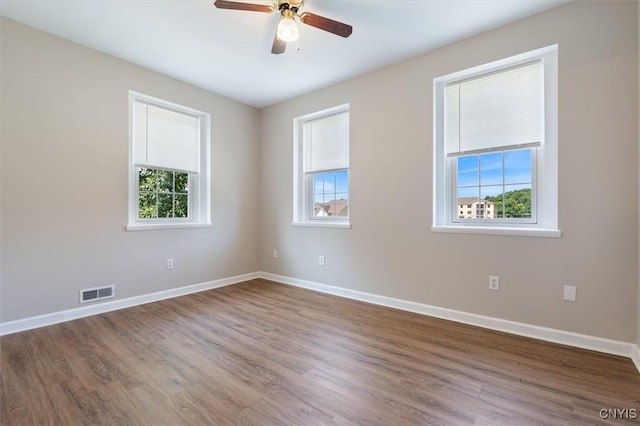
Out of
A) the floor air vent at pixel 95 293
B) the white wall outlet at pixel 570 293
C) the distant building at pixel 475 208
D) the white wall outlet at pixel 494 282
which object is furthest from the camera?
the floor air vent at pixel 95 293

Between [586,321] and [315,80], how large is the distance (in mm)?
3595

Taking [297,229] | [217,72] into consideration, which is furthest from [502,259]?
[217,72]

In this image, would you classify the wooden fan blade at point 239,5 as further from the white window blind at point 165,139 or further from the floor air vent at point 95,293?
the floor air vent at point 95,293

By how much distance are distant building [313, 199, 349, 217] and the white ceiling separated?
1588mm

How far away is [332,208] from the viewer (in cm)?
402

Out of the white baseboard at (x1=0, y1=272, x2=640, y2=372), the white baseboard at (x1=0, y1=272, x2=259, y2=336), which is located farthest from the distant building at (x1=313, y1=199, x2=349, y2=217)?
the white baseboard at (x1=0, y1=272, x2=259, y2=336)

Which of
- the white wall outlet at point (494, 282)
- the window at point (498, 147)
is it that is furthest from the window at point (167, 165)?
the white wall outlet at point (494, 282)

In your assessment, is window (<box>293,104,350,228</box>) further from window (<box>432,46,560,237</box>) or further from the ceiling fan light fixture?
the ceiling fan light fixture

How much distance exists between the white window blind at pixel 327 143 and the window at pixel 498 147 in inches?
47.5

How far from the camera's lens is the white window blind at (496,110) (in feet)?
8.38

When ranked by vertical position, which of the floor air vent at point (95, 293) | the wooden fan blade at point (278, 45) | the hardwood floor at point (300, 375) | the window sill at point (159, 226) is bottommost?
the hardwood floor at point (300, 375)

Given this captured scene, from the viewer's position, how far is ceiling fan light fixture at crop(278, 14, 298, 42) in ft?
6.85

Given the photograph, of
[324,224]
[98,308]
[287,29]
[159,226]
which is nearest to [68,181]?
[159,226]

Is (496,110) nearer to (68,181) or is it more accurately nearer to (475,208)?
(475,208)
